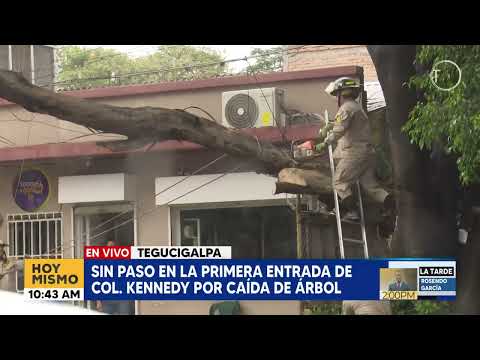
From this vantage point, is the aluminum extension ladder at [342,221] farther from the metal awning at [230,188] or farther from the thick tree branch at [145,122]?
the metal awning at [230,188]

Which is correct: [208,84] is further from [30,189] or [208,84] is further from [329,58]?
[30,189]

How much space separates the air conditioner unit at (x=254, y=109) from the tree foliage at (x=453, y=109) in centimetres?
122

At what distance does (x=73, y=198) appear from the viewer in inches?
390

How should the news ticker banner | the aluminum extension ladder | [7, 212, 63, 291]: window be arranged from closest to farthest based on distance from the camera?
the news ticker banner
the aluminum extension ladder
[7, 212, 63, 291]: window

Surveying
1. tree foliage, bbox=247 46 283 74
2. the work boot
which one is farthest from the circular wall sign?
the work boot

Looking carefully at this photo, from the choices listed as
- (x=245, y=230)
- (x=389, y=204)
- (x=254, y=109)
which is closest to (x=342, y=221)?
(x=389, y=204)

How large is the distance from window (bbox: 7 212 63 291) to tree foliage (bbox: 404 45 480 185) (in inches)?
134

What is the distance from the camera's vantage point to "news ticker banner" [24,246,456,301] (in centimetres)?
941

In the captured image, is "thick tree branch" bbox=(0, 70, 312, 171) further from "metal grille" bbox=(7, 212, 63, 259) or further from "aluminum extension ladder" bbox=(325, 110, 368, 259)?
"metal grille" bbox=(7, 212, 63, 259)

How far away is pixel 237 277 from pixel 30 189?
2166 mm

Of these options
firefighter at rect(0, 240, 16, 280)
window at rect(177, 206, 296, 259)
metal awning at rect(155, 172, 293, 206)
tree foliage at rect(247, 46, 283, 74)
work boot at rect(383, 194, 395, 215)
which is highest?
tree foliage at rect(247, 46, 283, 74)

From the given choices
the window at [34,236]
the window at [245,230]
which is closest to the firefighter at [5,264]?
the window at [34,236]

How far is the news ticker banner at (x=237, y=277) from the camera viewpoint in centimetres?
941

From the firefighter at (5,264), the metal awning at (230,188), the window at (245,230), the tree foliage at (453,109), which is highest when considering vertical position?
the tree foliage at (453,109)
